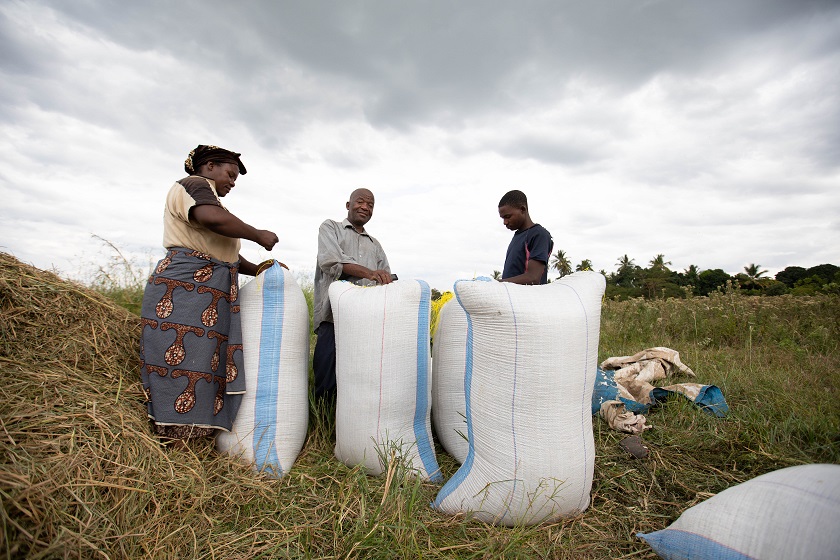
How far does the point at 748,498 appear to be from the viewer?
4.66ft

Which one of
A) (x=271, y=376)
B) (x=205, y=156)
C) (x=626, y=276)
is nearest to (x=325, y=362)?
(x=271, y=376)

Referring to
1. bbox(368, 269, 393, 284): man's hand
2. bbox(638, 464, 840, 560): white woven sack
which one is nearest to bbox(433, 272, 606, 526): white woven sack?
bbox(638, 464, 840, 560): white woven sack

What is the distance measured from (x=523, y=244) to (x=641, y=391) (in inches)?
48.2

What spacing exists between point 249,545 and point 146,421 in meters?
0.79

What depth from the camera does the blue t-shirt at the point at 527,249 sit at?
285 centimetres

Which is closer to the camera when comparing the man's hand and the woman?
the woman

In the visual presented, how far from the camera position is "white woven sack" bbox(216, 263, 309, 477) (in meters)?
2.17

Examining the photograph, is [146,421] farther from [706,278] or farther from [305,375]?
[706,278]

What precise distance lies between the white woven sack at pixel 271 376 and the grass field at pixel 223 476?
106mm

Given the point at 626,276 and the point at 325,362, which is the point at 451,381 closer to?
the point at 325,362

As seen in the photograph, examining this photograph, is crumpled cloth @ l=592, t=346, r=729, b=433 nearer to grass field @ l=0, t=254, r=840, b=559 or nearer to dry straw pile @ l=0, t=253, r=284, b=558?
grass field @ l=0, t=254, r=840, b=559

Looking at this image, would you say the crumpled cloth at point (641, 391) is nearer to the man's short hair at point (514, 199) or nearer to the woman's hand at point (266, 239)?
the man's short hair at point (514, 199)

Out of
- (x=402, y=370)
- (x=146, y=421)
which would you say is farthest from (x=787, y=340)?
(x=146, y=421)

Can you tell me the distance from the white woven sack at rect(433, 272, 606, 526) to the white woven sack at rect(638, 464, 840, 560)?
39 centimetres
